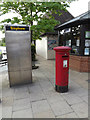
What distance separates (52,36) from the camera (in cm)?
1117

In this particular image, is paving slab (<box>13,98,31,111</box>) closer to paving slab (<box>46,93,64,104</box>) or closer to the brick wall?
paving slab (<box>46,93,64,104</box>)

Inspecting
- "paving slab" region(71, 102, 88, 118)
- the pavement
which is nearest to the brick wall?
the pavement

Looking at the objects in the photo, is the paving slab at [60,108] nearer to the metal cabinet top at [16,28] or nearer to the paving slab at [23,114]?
the paving slab at [23,114]

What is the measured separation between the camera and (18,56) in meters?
4.16

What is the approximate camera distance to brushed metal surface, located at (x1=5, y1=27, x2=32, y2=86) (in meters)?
3.99

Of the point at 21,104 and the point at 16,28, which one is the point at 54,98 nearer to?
the point at 21,104

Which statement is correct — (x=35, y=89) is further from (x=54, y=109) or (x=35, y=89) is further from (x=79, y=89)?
(x=79, y=89)

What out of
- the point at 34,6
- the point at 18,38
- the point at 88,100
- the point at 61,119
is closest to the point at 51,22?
the point at 34,6

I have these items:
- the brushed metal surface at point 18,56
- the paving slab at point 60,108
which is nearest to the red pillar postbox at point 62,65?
the paving slab at point 60,108

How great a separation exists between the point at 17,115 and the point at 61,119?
1.11 m

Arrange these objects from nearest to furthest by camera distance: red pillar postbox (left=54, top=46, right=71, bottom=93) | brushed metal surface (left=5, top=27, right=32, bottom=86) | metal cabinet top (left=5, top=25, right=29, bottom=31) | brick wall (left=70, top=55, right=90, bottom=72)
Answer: red pillar postbox (left=54, top=46, right=71, bottom=93), metal cabinet top (left=5, top=25, right=29, bottom=31), brushed metal surface (left=5, top=27, right=32, bottom=86), brick wall (left=70, top=55, right=90, bottom=72)

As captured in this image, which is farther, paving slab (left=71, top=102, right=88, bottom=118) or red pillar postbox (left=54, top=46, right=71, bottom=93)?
red pillar postbox (left=54, top=46, right=71, bottom=93)

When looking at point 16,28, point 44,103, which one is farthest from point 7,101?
point 16,28

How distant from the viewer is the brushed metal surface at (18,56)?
3992 millimetres
